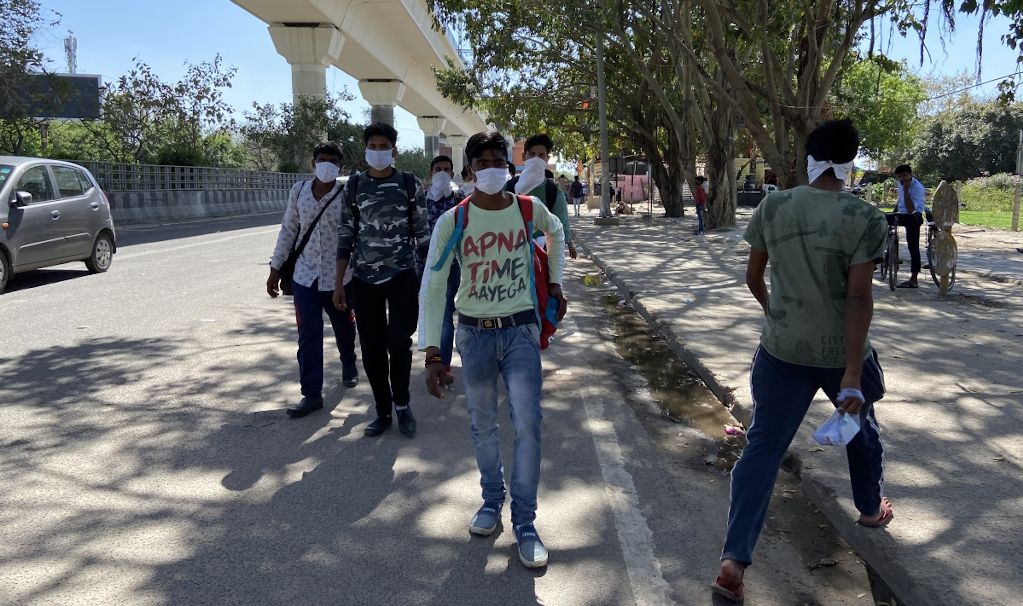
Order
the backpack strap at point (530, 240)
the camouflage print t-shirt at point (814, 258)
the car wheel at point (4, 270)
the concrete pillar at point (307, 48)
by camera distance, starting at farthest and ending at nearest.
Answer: the concrete pillar at point (307, 48), the car wheel at point (4, 270), the backpack strap at point (530, 240), the camouflage print t-shirt at point (814, 258)

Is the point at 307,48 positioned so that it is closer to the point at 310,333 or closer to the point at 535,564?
the point at 310,333

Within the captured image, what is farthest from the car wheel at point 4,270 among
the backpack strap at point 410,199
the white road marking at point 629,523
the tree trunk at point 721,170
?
the tree trunk at point 721,170

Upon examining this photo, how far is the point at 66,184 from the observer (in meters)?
12.8

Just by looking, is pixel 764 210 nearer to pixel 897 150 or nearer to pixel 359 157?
pixel 359 157

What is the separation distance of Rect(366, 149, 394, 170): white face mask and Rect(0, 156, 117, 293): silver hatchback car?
8041 millimetres

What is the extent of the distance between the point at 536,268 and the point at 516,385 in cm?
53

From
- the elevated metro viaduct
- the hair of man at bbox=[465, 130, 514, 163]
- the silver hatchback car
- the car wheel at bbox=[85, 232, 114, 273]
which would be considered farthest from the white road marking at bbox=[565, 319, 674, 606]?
the elevated metro viaduct

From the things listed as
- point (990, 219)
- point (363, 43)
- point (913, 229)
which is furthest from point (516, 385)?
point (363, 43)

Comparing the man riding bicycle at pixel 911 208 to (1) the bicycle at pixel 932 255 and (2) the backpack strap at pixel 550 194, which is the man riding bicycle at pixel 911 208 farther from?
(2) the backpack strap at pixel 550 194

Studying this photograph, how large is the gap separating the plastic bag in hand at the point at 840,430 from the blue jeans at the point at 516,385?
1156mm

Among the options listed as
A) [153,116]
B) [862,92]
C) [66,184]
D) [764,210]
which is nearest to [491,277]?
[764,210]

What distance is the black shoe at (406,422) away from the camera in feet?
18.2

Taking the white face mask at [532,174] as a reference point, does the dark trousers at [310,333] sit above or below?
below

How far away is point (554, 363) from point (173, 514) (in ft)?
14.0
